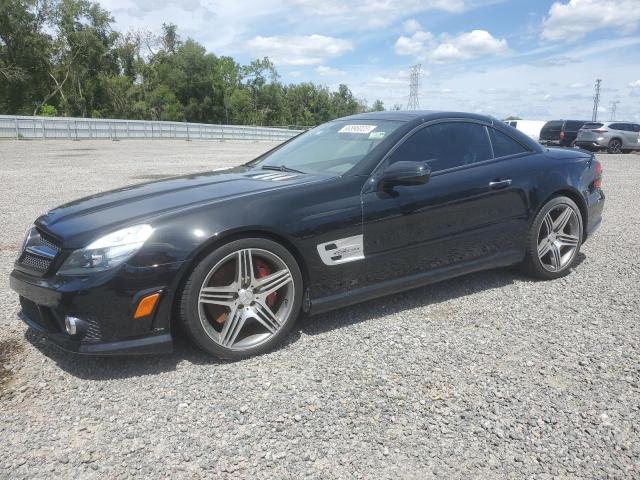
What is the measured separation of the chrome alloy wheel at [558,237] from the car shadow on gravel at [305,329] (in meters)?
0.25

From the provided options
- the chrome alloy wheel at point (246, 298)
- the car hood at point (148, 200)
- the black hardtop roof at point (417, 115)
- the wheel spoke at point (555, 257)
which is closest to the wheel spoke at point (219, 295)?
the chrome alloy wheel at point (246, 298)

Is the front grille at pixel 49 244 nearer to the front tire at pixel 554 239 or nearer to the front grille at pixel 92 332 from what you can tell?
the front grille at pixel 92 332

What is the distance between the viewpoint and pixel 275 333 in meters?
3.22

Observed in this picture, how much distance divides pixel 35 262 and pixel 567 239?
13.5 ft

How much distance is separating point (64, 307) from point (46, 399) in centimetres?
47

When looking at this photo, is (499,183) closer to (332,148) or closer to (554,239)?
(554,239)

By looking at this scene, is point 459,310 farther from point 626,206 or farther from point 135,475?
point 626,206

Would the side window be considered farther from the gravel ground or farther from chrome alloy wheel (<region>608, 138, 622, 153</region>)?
chrome alloy wheel (<region>608, 138, 622, 153</region>)

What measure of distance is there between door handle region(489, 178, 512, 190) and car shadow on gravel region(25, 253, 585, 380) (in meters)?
0.86

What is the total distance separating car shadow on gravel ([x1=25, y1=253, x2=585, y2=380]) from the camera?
300 cm

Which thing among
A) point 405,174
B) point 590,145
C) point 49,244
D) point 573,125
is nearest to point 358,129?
point 405,174

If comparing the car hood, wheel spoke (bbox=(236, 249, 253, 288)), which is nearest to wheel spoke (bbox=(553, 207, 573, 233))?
the car hood

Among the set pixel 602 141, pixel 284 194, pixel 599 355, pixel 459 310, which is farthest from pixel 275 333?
pixel 602 141

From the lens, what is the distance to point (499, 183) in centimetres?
412
